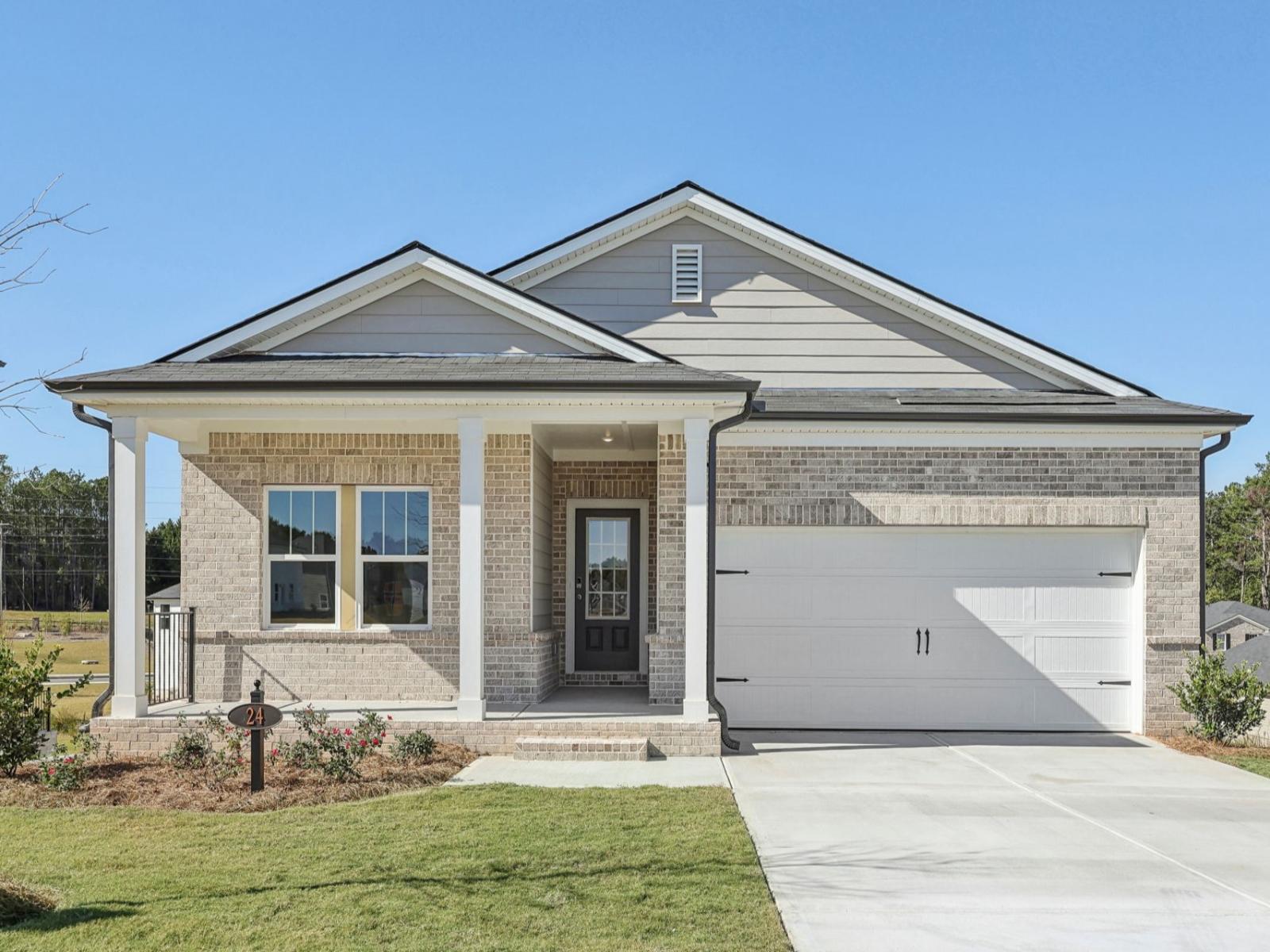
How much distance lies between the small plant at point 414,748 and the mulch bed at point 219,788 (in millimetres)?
80

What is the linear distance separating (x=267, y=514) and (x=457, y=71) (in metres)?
5.74

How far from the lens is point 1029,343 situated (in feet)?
41.1

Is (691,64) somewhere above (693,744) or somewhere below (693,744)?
above

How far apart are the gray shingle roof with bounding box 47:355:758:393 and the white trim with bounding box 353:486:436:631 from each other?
1.74m

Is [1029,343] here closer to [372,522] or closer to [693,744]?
[693,744]

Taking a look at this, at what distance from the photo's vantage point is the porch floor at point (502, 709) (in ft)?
33.4

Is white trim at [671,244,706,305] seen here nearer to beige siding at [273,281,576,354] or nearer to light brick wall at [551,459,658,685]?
light brick wall at [551,459,658,685]

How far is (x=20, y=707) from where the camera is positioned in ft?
29.4

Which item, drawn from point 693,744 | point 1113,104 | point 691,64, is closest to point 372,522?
point 693,744

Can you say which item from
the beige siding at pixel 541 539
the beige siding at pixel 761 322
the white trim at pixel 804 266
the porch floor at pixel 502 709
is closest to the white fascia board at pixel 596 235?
the white trim at pixel 804 266

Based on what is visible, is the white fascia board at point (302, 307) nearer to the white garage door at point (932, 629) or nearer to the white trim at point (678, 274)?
the white trim at point (678, 274)

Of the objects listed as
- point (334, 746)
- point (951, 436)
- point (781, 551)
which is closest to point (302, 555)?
point (334, 746)

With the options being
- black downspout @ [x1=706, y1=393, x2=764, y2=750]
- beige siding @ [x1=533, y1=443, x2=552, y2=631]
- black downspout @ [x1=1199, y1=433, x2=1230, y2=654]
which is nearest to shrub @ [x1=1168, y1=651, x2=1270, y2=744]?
black downspout @ [x1=1199, y1=433, x2=1230, y2=654]

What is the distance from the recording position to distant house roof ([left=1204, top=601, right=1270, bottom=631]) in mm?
42250
